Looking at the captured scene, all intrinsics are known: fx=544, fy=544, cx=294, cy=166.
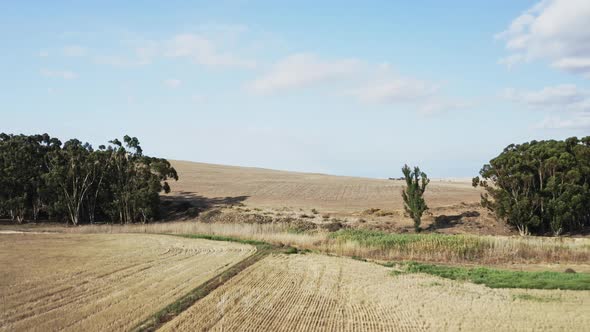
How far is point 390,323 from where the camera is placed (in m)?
17.0

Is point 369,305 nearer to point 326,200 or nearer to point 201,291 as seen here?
point 201,291

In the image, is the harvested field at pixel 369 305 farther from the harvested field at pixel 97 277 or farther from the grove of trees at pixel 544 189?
the grove of trees at pixel 544 189

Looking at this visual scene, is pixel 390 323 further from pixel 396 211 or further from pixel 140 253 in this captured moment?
pixel 396 211

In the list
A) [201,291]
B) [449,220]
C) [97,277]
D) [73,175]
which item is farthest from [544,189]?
[73,175]

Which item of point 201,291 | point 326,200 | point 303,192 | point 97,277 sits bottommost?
point 97,277

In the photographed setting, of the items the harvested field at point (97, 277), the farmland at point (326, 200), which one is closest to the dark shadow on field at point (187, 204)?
the farmland at point (326, 200)

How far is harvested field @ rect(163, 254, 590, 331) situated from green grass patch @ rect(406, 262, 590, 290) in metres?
0.97

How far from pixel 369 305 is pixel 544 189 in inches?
1275

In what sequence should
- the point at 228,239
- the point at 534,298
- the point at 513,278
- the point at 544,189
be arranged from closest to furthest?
1. the point at 534,298
2. the point at 513,278
3. the point at 228,239
4. the point at 544,189

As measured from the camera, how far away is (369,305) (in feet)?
64.7

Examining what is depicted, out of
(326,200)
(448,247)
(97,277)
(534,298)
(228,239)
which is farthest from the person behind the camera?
(326,200)

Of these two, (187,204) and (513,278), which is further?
(187,204)

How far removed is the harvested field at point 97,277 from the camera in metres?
16.4

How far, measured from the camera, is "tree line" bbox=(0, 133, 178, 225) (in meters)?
60.4
